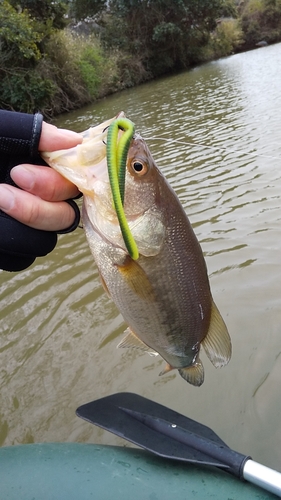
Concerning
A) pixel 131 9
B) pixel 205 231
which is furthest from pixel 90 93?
pixel 205 231

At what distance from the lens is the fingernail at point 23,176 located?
1.40m

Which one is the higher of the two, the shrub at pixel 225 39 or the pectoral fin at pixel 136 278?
the shrub at pixel 225 39

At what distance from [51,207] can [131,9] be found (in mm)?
31042

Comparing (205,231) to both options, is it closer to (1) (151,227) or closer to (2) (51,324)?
(2) (51,324)

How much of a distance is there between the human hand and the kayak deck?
0.99m

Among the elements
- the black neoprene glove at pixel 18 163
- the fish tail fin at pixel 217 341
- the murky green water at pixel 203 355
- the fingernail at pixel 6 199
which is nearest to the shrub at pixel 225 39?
the murky green water at pixel 203 355

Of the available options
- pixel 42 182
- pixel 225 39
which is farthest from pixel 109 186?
pixel 225 39

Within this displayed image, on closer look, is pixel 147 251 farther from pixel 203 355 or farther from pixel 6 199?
pixel 203 355

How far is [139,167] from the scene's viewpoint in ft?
4.75

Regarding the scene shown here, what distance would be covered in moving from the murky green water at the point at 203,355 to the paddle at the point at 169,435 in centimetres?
87

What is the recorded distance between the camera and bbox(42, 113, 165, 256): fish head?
1.38 m

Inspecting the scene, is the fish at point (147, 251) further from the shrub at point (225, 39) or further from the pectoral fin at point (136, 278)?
the shrub at point (225, 39)

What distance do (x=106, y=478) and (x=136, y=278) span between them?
31.7 inches

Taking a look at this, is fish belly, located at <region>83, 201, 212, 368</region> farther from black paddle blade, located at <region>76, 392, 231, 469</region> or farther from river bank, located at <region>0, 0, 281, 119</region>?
river bank, located at <region>0, 0, 281, 119</region>
